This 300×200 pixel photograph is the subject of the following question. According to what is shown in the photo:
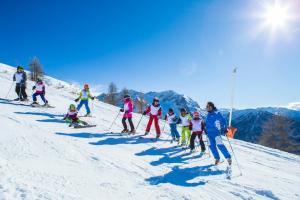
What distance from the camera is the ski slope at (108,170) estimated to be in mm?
7004

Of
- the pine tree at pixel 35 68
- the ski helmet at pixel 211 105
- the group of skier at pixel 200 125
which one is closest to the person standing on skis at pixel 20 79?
the group of skier at pixel 200 125

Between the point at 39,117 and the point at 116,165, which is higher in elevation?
the point at 39,117

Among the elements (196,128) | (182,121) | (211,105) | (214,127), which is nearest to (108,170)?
(214,127)

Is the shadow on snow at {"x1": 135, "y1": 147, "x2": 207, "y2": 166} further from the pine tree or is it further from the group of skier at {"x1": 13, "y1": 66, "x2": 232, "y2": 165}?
the pine tree

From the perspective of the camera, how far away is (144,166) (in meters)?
9.94

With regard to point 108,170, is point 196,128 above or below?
above

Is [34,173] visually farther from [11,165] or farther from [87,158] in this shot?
[87,158]

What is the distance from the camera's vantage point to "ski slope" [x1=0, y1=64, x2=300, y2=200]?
700cm

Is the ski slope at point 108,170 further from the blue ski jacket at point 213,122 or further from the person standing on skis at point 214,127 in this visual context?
the blue ski jacket at point 213,122

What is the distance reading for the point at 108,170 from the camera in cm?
888

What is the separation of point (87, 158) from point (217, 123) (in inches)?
189

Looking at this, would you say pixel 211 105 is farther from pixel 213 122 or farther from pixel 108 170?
pixel 108 170

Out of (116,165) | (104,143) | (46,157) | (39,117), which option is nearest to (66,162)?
(46,157)

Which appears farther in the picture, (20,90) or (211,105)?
(20,90)
